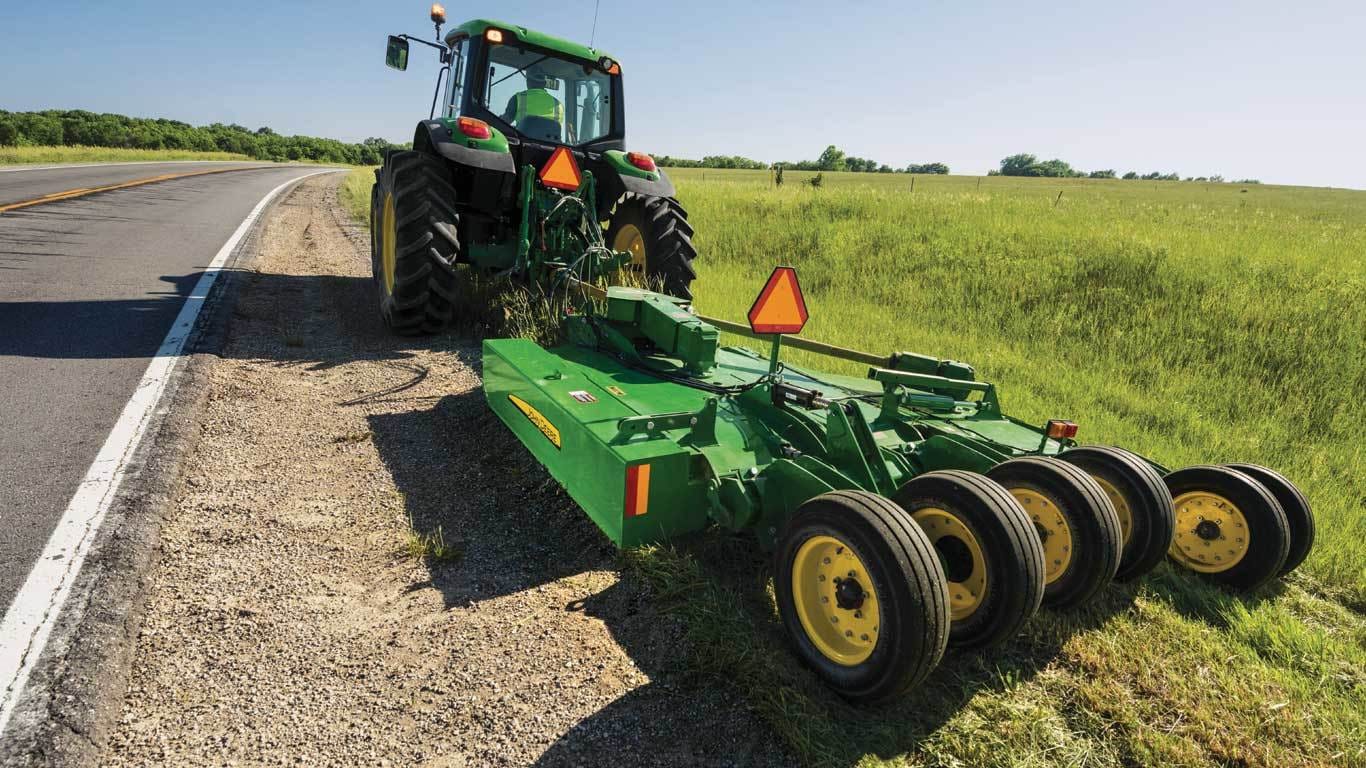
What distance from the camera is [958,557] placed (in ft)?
7.18

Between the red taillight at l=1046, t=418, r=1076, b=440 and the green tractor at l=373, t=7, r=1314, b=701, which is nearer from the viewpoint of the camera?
the green tractor at l=373, t=7, r=1314, b=701

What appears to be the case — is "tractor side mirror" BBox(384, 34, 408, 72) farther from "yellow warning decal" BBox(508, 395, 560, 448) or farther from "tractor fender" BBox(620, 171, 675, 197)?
"yellow warning decal" BBox(508, 395, 560, 448)

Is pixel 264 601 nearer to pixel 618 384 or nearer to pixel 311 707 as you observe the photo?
pixel 311 707

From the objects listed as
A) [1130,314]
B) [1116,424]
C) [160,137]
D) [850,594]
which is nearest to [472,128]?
[850,594]

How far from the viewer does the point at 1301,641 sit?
2.50m

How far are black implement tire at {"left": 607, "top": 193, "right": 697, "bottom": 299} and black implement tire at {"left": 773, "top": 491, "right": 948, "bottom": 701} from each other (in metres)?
4.09

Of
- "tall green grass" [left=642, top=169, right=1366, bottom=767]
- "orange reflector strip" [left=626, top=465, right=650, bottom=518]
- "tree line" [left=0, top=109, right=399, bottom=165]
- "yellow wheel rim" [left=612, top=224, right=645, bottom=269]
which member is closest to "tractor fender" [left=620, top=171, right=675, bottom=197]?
"yellow wheel rim" [left=612, top=224, right=645, bottom=269]

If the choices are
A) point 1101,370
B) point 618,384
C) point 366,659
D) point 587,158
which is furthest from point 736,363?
point 1101,370

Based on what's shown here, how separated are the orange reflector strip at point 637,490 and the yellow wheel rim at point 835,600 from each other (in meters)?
0.61

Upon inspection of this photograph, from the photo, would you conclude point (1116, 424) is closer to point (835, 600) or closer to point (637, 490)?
point (835, 600)

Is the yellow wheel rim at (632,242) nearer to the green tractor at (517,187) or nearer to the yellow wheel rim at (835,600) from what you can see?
the green tractor at (517,187)

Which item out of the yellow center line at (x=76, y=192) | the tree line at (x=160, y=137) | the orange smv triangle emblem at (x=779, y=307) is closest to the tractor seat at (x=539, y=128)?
A: the orange smv triangle emblem at (x=779, y=307)

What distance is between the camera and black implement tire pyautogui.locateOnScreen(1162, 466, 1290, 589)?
8.65 ft

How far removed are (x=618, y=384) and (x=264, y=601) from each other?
1.77 m
